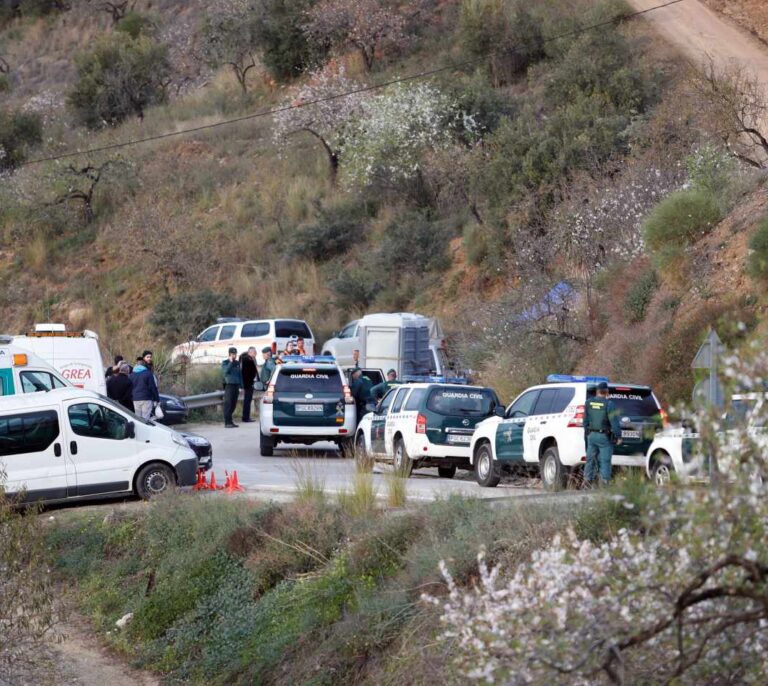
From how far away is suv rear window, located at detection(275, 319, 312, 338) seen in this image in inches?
1505

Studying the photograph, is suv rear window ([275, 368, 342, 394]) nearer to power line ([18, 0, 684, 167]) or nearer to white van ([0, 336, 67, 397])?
white van ([0, 336, 67, 397])

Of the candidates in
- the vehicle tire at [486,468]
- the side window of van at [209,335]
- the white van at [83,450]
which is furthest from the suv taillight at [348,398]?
the side window of van at [209,335]

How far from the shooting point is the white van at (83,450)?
717 inches

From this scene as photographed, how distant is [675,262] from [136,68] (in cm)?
4642

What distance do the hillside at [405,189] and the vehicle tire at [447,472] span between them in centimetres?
412

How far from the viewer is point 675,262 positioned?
27047 mm

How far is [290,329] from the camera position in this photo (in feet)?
127

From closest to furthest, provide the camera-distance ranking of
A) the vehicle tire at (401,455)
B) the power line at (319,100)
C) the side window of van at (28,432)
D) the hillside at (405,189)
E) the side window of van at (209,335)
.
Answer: the side window of van at (28,432)
the vehicle tire at (401,455)
the hillside at (405,189)
the side window of van at (209,335)
the power line at (319,100)

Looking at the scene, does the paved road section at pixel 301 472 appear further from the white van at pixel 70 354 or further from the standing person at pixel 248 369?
the white van at pixel 70 354

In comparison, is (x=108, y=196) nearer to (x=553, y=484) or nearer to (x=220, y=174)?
(x=220, y=174)

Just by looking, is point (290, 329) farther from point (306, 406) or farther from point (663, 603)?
point (663, 603)

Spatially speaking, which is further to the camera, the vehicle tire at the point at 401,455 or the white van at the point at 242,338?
the white van at the point at 242,338

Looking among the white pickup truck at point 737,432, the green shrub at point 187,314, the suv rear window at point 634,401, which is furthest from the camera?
the green shrub at point 187,314

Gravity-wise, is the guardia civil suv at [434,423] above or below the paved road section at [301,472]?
above
